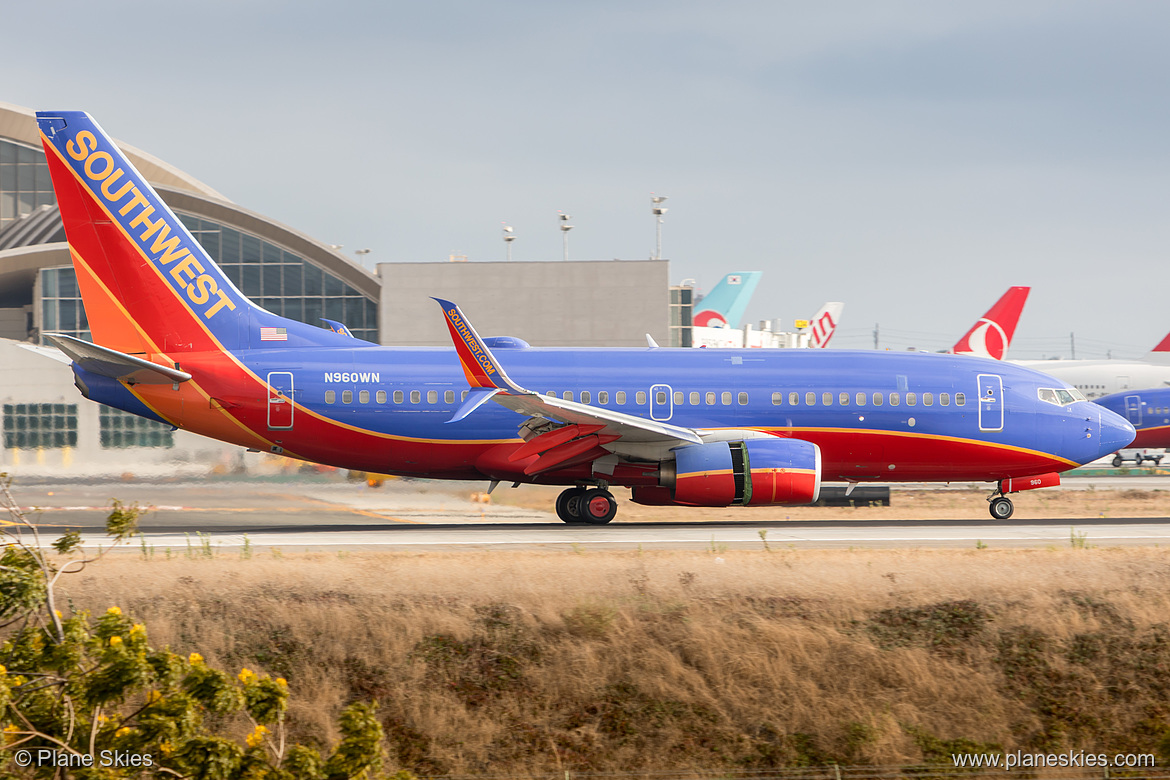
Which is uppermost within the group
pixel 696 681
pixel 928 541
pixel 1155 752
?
pixel 928 541

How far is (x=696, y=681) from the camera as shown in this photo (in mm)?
14016

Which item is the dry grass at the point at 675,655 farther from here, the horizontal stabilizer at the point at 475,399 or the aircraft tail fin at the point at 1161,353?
the aircraft tail fin at the point at 1161,353

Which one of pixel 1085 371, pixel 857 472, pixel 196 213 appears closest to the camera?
pixel 857 472

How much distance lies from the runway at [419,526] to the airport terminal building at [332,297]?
8571 mm

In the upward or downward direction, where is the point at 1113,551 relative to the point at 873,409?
downward

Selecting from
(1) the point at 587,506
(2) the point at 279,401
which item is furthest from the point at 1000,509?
(2) the point at 279,401

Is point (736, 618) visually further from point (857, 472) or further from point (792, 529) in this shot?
point (857, 472)

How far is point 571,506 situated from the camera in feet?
73.3

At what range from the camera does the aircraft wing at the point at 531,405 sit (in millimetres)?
19234

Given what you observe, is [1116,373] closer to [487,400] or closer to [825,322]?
[825,322]

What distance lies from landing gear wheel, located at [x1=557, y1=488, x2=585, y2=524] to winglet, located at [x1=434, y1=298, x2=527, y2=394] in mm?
3718

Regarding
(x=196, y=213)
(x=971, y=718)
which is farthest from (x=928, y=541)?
(x=196, y=213)

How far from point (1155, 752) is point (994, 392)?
429 inches

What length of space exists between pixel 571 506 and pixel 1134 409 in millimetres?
36858
